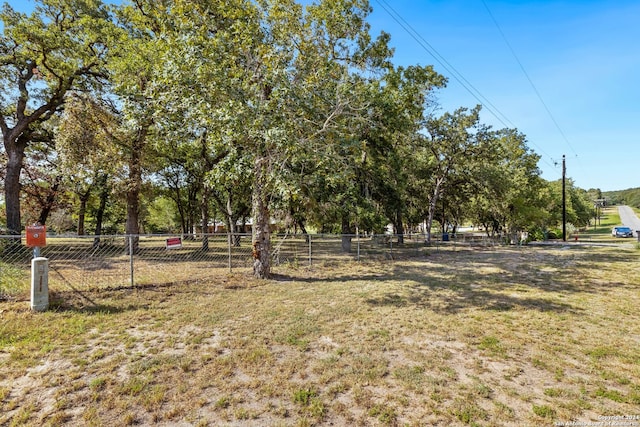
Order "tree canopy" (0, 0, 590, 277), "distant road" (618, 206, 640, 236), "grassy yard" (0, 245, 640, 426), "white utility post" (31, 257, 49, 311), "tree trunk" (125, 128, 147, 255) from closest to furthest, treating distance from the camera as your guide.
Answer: "grassy yard" (0, 245, 640, 426), "white utility post" (31, 257, 49, 311), "tree canopy" (0, 0, 590, 277), "tree trunk" (125, 128, 147, 255), "distant road" (618, 206, 640, 236)

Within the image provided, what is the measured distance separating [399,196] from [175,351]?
1583 centimetres

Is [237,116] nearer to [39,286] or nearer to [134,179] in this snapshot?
[39,286]

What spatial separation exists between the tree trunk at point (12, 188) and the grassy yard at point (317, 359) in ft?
38.0

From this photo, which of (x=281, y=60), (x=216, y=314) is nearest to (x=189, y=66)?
(x=281, y=60)

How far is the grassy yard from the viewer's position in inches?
112

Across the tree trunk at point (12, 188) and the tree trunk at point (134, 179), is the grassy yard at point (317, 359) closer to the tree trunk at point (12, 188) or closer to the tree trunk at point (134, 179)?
the tree trunk at point (134, 179)

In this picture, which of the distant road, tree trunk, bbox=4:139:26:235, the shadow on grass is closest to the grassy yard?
the shadow on grass

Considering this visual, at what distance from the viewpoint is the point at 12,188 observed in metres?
14.1

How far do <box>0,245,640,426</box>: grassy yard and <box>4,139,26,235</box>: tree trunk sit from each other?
11597 millimetres

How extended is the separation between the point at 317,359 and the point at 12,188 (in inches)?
695

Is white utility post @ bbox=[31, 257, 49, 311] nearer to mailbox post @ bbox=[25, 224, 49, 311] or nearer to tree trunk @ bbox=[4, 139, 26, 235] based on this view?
mailbox post @ bbox=[25, 224, 49, 311]

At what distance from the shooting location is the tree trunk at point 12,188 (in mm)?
13953

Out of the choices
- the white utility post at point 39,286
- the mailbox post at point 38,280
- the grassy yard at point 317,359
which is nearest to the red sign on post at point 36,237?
the mailbox post at point 38,280

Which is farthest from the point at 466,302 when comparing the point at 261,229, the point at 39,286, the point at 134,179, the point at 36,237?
the point at 134,179
